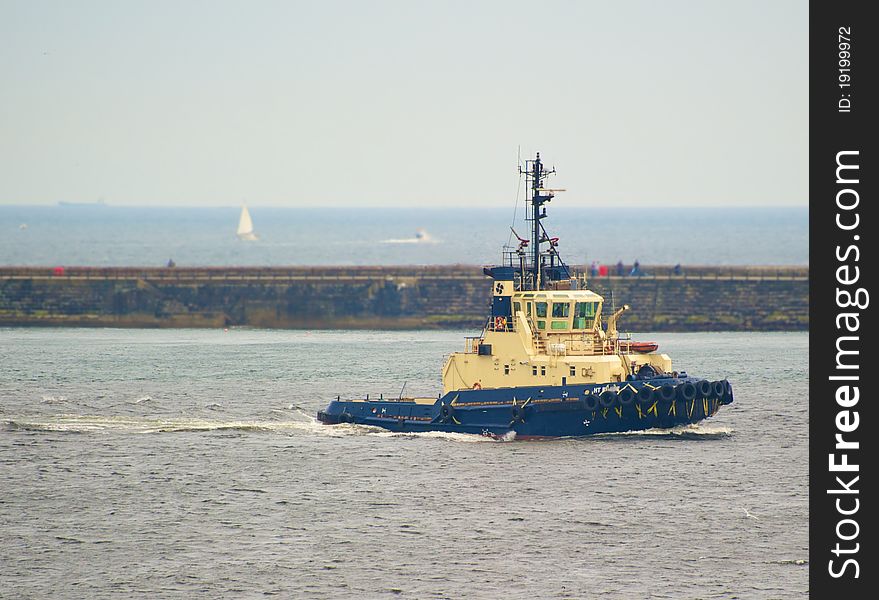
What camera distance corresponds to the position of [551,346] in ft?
136

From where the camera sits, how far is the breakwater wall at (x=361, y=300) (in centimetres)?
7725

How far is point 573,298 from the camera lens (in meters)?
41.3

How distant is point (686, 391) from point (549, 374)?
3.73m

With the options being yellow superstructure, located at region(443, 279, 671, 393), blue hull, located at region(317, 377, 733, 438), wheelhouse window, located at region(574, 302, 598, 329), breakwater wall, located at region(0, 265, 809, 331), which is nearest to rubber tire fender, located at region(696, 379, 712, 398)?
blue hull, located at region(317, 377, 733, 438)

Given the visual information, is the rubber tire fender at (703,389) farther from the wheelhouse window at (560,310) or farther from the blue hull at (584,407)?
the wheelhouse window at (560,310)

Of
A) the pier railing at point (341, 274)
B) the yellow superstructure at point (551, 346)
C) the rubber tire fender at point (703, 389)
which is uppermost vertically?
the pier railing at point (341, 274)

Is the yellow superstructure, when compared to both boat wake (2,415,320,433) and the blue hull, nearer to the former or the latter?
the blue hull

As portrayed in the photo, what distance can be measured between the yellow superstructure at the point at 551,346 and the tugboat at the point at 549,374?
3 centimetres

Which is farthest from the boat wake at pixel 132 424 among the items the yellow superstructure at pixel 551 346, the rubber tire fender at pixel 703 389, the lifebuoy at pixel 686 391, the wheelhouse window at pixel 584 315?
the rubber tire fender at pixel 703 389

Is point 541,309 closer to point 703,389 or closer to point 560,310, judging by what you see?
point 560,310

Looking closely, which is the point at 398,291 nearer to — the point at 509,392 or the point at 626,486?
the point at 509,392
